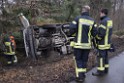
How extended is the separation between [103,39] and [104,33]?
249mm

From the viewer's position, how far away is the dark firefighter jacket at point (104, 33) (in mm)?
7410

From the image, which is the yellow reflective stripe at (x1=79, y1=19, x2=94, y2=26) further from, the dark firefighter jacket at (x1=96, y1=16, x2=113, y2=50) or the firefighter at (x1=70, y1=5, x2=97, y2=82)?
the dark firefighter jacket at (x1=96, y1=16, x2=113, y2=50)

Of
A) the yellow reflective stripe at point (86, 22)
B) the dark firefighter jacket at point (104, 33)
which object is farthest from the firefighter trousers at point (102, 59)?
the yellow reflective stripe at point (86, 22)

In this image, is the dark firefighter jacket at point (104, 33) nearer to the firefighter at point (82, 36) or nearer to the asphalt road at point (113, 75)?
the firefighter at point (82, 36)

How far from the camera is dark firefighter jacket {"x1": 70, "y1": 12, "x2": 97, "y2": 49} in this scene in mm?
6961

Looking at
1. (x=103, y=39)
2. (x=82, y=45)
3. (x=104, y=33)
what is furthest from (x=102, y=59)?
(x=82, y=45)

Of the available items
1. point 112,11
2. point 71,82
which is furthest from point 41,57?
point 112,11

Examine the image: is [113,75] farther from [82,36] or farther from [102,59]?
[82,36]

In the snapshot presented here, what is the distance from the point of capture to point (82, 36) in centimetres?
704

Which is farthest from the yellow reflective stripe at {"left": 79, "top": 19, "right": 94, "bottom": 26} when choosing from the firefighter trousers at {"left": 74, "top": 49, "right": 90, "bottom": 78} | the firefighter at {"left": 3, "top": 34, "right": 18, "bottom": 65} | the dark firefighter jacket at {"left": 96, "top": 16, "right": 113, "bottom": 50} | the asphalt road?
the firefighter at {"left": 3, "top": 34, "right": 18, "bottom": 65}

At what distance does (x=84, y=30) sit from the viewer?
7.02m

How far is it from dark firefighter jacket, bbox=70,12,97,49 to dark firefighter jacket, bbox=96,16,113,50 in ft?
1.35

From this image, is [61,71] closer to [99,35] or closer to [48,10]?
[99,35]

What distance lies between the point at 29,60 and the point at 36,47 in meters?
0.62
